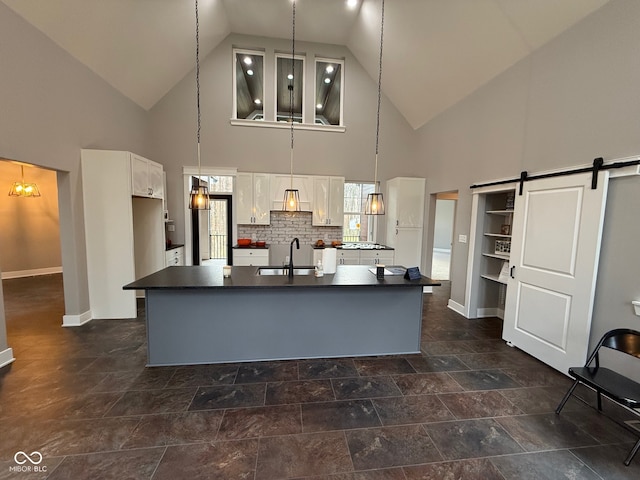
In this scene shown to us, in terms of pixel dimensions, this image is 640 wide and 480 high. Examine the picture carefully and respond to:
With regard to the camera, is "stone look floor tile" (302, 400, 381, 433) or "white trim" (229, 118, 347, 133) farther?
"white trim" (229, 118, 347, 133)

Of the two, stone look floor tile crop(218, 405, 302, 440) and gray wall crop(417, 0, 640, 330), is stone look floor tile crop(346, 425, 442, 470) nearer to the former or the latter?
stone look floor tile crop(218, 405, 302, 440)

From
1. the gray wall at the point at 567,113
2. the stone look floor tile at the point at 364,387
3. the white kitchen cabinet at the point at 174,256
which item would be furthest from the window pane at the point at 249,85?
the stone look floor tile at the point at 364,387

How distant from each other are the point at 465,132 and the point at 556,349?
330 centimetres

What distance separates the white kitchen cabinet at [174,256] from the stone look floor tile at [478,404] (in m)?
4.69

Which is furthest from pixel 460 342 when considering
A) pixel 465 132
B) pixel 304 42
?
pixel 304 42

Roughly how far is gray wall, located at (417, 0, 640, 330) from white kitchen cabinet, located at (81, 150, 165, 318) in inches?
201

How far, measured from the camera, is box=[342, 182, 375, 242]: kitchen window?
625cm

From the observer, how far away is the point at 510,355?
3150mm

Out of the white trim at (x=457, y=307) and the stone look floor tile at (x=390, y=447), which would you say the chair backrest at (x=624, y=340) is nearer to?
the stone look floor tile at (x=390, y=447)

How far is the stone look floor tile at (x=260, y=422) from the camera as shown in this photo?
1.93 meters

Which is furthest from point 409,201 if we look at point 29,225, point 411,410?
point 29,225

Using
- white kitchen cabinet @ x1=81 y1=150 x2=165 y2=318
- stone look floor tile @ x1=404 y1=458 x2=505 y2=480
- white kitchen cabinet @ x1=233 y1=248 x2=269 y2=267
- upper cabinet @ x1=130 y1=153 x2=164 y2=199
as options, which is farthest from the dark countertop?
white kitchen cabinet @ x1=233 y1=248 x2=269 y2=267

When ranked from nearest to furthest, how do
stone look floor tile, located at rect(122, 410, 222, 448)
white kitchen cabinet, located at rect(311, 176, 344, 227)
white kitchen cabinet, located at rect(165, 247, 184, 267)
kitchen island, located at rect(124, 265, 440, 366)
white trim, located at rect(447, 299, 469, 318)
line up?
stone look floor tile, located at rect(122, 410, 222, 448) → kitchen island, located at rect(124, 265, 440, 366) → white trim, located at rect(447, 299, 469, 318) → white kitchen cabinet, located at rect(165, 247, 184, 267) → white kitchen cabinet, located at rect(311, 176, 344, 227)

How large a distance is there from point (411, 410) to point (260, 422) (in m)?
Result: 1.20
